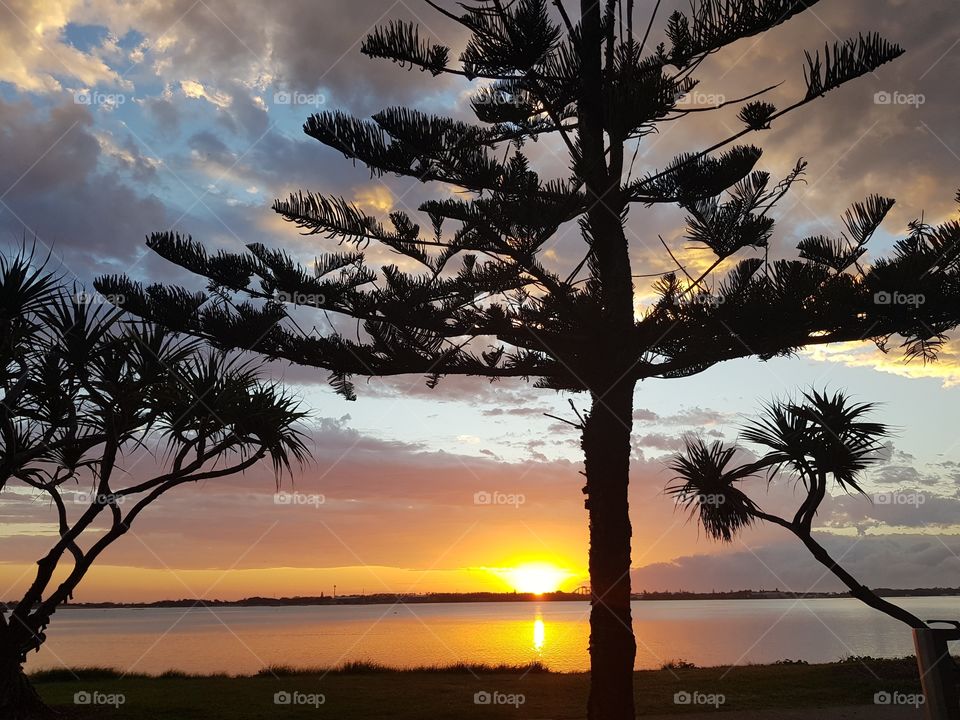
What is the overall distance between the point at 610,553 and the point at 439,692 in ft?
15.6

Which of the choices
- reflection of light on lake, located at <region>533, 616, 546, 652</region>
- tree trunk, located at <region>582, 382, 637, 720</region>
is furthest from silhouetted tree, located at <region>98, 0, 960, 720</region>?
reflection of light on lake, located at <region>533, 616, 546, 652</region>

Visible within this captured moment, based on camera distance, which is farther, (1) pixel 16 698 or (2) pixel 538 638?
(2) pixel 538 638

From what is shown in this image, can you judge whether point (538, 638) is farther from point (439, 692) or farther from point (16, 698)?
point (16, 698)

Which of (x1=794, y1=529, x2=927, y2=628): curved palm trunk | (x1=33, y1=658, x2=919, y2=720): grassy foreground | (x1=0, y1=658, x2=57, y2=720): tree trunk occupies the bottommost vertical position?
(x1=33, y1=658, x2=919, y2=720): grassy foreground

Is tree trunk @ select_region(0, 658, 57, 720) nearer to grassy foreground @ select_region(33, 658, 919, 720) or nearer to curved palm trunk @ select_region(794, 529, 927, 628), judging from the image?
grassy foreground @ select_region(33, 658, 919, 720)

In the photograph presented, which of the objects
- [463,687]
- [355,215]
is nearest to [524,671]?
[463,687]

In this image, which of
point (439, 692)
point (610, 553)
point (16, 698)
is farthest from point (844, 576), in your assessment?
point (16, 698)

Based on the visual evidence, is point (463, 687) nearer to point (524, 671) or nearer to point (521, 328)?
point (524, 671)

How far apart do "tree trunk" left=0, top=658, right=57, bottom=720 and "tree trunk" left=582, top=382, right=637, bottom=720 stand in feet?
16.2

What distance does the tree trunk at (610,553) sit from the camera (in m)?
5.80

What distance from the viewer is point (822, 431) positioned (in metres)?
7.22

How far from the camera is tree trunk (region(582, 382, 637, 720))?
19.0 ft

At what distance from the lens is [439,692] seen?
31.8 feet

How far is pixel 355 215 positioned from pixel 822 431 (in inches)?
190
